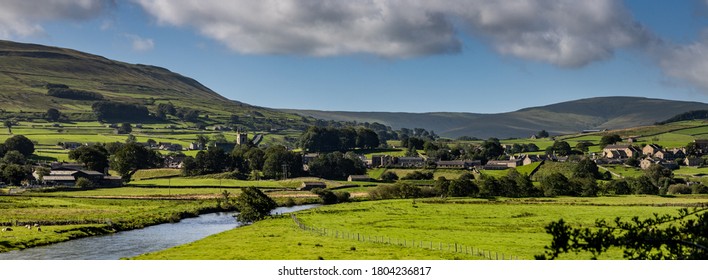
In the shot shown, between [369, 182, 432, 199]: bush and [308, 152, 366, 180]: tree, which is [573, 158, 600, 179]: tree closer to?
[369, 182, 432, 199]: bush

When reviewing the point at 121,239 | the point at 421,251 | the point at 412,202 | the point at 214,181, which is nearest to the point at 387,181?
the point at 214,181

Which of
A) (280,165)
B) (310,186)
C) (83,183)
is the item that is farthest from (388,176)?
(83,183)

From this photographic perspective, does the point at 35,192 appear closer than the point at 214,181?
Yes

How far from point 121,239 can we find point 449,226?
38147 mm

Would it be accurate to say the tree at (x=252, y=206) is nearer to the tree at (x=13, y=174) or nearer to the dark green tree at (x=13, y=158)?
the tree at (x=13, y=174)

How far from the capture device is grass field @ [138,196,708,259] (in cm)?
6209

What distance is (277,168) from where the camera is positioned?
7559 inches

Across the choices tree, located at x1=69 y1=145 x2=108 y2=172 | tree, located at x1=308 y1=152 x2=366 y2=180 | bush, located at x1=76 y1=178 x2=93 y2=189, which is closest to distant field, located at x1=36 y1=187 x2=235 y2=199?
bush, located at x1=76 y1=178 x2=93 y2=189

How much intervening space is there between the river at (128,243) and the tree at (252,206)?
174 cm

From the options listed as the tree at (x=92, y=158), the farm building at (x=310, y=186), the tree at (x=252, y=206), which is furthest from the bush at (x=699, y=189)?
the tree at (x=92, y=158)

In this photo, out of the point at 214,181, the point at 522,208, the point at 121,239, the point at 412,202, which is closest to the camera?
the point at 121,239

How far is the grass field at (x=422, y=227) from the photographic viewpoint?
6209 cm

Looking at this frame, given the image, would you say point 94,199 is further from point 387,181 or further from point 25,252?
point 387,181
